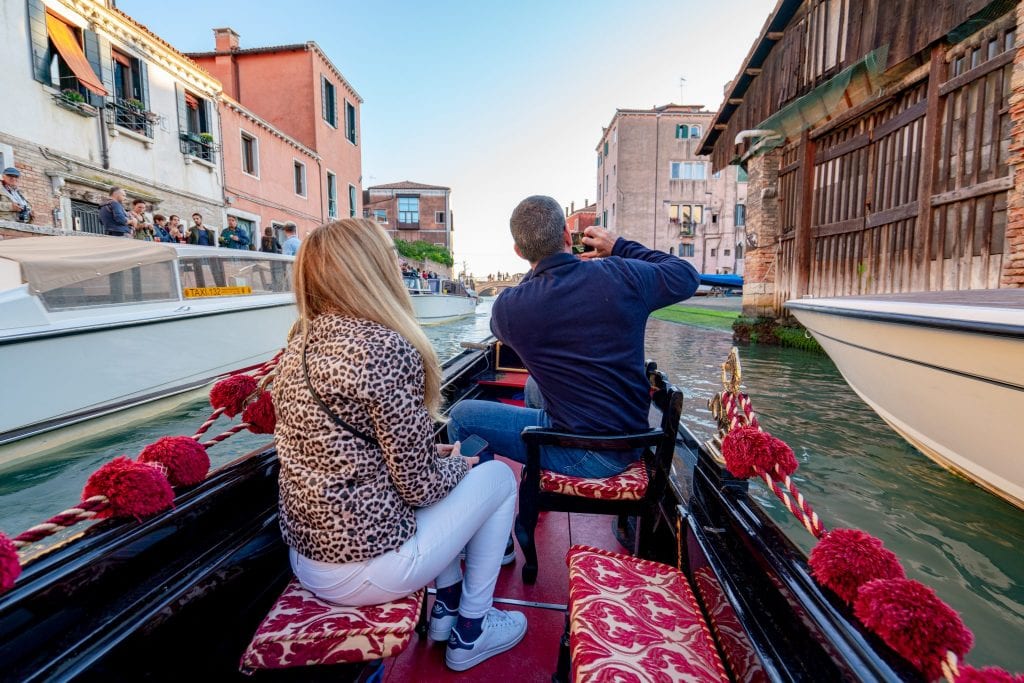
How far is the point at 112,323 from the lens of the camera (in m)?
4.63

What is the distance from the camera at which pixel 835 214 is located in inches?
309

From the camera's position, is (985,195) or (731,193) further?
(731,193)

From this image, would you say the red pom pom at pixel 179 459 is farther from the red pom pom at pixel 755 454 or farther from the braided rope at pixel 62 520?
the red pom pom at pixel 755 454

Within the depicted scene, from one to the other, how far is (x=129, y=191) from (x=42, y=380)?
322 inches

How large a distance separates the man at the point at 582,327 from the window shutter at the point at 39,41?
11360 mm

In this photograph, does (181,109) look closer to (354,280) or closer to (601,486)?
(354,280)

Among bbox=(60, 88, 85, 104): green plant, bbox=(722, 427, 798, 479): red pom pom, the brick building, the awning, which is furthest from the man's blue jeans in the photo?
the brick building

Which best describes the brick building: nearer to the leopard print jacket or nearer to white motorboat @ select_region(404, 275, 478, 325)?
white motorboat @ select_region(404, 275, 478, 325)

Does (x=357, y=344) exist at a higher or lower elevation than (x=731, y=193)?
lower

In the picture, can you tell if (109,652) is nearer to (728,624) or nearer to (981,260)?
(728,624)

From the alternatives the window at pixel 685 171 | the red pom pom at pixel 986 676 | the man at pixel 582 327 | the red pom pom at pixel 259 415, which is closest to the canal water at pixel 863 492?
the man at pixel 582 327

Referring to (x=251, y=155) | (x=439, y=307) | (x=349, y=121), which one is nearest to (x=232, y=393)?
(x=251, y=155)

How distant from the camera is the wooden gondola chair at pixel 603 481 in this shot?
164cm

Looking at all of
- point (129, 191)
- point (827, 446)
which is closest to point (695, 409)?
point (827, 446)
